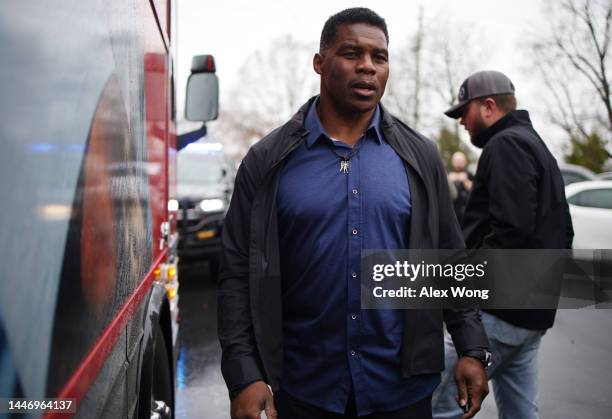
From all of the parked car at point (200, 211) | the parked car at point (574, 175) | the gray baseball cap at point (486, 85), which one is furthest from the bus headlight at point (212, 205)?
the parked car at point (574, 175)

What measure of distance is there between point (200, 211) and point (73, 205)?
810 centimetres

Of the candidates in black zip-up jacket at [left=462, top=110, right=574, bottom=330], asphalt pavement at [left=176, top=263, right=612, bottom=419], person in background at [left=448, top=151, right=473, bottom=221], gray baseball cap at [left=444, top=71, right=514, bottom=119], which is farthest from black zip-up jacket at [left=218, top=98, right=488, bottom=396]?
person in background at [left=448, top=151, right=473, bottom=221]

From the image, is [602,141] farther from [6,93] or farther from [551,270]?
[6,93]

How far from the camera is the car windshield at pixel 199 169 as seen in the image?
9.95 metres

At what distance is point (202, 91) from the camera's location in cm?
465

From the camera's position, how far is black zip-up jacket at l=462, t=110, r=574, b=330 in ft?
8.84

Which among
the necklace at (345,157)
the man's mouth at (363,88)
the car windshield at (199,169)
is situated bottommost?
the car windshield at (199,169)

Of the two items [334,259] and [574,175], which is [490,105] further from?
[574,175]

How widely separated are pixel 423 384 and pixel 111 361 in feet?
3.43

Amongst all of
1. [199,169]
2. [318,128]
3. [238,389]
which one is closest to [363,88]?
[318,128]

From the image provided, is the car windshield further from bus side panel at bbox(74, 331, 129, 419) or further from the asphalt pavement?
bus side panel at bbox(74, 331, 129, 419)

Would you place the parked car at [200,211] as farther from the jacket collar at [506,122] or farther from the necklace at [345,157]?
the necklace at [345,157]

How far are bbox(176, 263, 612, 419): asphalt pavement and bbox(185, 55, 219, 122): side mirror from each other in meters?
2.17

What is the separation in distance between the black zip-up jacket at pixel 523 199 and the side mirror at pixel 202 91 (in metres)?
2.44
